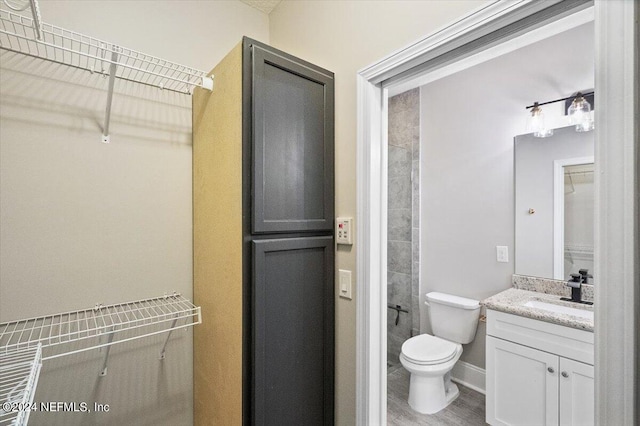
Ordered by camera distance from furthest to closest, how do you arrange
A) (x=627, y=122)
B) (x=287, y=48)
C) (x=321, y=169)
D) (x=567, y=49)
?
1. (x=567, y=49)
2. (x=287, y=48)
3. (x=321, y=169)
4. (x=627, y=122)

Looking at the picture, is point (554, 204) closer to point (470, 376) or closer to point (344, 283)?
point (470, 376)

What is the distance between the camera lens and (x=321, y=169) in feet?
4.53

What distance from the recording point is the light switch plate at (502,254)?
2.36 m

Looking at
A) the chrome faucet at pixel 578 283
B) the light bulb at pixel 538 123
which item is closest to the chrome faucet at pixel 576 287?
the chrome faucet at pixel 578 283

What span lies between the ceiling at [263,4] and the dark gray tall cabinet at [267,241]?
2.35 feet

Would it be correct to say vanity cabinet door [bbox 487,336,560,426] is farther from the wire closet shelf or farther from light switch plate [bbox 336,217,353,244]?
the wire closet shelf

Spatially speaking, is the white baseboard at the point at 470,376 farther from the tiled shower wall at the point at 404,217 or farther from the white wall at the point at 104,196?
the white wall at the point at 104,196

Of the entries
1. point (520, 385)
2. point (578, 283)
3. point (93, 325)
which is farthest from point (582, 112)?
point (93, 325)

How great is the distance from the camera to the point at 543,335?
1728 mm

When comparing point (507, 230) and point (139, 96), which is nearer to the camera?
point (139, 96)

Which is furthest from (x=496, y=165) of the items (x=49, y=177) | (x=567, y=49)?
(x=49, y=177)

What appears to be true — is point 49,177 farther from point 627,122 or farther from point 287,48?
point 627,122

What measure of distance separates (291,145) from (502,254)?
2029 millimetres

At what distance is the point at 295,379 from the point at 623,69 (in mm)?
1444
